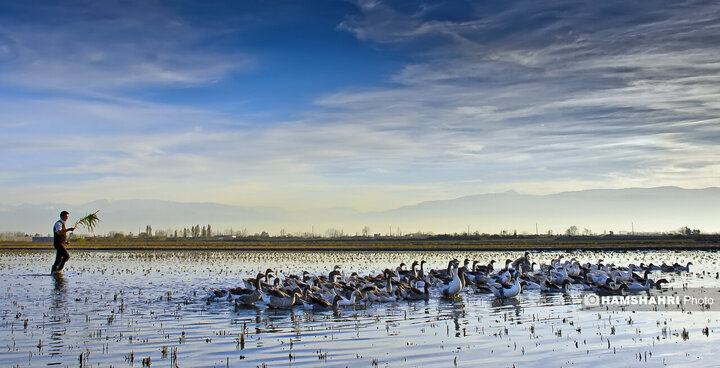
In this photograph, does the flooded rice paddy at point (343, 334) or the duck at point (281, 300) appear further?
the duck at point (281, 300)

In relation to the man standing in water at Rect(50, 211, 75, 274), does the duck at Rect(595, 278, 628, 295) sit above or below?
below

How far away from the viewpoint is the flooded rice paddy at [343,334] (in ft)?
36.6

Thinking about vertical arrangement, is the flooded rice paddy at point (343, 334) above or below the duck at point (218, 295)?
below

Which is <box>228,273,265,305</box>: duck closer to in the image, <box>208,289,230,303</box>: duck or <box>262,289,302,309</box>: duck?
<box>262,289,302,309</box>: duck

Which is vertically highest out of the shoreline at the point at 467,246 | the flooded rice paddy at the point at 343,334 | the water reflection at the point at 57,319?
the shoreline at the point at 467,246

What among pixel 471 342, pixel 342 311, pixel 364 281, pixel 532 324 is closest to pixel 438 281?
pixel 364 281

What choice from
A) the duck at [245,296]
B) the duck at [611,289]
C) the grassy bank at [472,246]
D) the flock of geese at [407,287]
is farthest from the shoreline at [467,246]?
the duck at [245,296]

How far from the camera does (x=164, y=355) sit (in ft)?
37.4

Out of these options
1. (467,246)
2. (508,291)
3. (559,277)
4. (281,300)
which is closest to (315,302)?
(281,300)

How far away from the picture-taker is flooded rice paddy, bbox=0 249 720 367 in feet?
36.6

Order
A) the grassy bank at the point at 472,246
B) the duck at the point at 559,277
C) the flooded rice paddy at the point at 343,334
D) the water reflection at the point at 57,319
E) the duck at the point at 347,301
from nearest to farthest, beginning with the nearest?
1. the flooded rice paddy at the point at 343,334
2. the water reflection at the point at 57,319
3. the duck at the point at 347,301
4. the duck at the point at 559,277
5. the grassy bank at the point at 472,246

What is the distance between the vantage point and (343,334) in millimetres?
13922

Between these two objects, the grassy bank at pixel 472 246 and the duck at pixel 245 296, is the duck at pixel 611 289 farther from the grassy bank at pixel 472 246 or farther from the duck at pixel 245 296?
the grassy bank at pixel 472 246

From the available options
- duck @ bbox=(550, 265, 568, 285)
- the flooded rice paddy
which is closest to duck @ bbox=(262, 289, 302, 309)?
the flooded rice paddy
